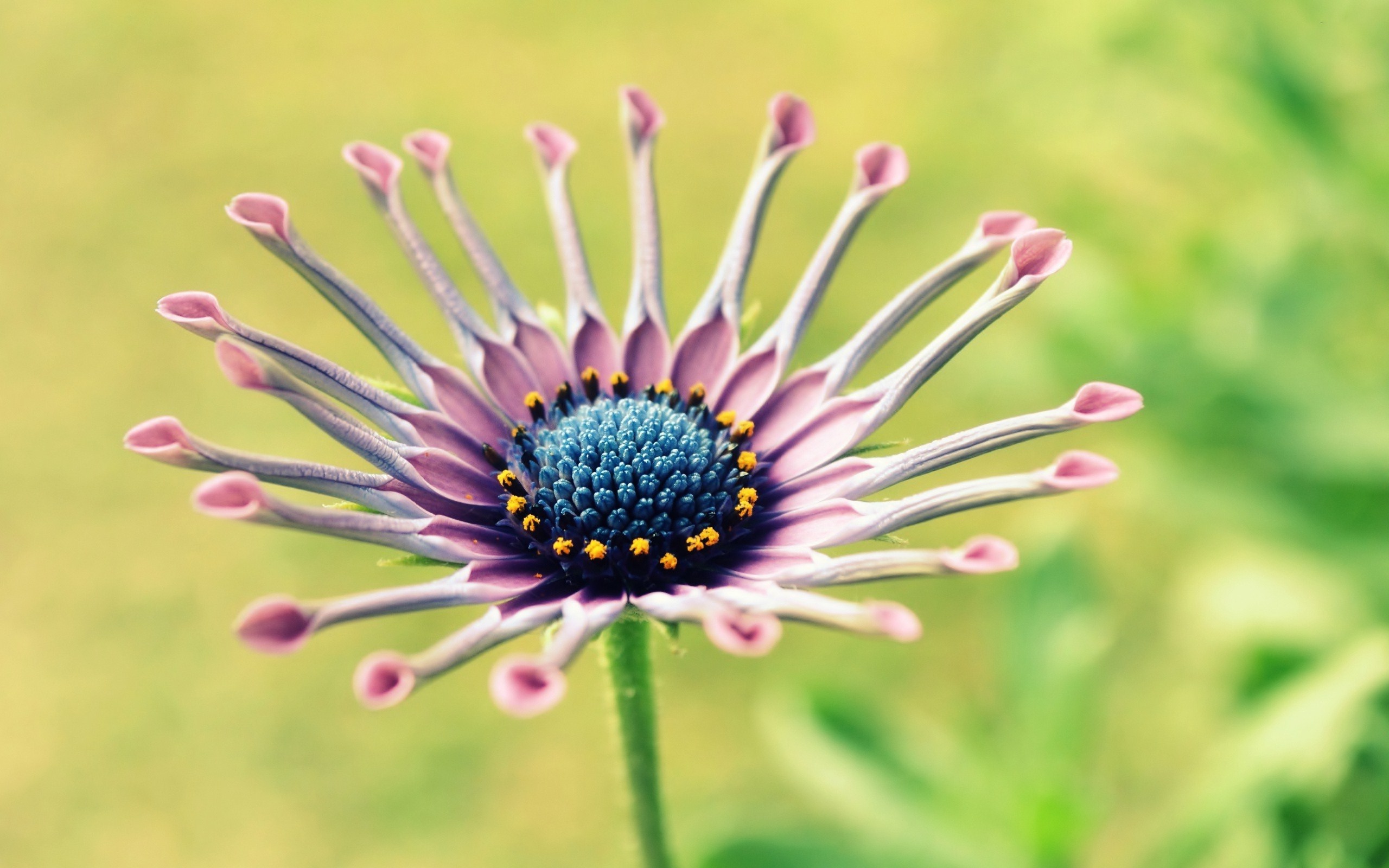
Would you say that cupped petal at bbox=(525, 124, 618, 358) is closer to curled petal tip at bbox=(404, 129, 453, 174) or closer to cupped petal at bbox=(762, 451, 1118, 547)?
curled petal tip at bbox=(404, 129, 453, 174)

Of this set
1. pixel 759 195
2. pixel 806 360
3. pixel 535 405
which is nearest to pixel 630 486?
pixel 535 405

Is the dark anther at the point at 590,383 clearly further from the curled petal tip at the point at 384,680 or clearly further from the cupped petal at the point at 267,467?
the curled petal tip at the point at 384,680

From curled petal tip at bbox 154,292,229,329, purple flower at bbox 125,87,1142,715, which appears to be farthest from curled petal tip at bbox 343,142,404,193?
curled petal tip at bbox 154,292,229,329

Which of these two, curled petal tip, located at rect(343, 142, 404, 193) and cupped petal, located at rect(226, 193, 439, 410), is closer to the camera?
cupped petal, located at rect(226, 193, 439, 410)

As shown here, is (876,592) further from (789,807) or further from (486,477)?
(486,477)

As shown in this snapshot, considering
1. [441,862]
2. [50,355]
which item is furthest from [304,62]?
[441,862]

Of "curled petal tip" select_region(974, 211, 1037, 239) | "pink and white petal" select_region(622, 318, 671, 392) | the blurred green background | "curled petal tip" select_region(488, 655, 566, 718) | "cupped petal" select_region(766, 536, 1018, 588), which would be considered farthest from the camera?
the blurred green background
